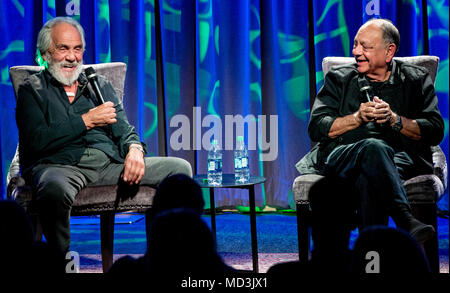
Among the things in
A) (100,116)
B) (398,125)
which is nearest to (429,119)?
(398,125)

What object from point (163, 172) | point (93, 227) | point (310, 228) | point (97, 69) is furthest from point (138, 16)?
point (310, 228)

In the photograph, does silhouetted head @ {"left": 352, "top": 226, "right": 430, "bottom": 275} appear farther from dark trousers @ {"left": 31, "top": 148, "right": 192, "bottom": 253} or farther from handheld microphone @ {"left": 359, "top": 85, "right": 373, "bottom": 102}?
handheld microphone @ {"left": 359, "top": 85, "right": 373, "bottom": 102}

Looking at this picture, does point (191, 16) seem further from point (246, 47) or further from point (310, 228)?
point (310, 228)

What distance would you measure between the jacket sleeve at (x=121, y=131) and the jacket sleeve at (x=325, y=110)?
76cm

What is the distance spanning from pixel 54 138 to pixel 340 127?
1197 mm

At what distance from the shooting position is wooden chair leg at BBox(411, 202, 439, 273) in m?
1.91

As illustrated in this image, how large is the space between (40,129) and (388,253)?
1.55 metres

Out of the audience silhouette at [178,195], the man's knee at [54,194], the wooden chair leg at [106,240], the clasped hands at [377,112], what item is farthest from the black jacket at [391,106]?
the man's knee at [54,194]

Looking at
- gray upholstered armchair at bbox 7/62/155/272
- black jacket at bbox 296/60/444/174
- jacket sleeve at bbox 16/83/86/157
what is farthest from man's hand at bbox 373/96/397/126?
jacket sleeve at bbox 16/83/86/157

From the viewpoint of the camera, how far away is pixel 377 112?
6.53 ft

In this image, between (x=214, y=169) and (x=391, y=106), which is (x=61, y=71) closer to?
(x=214, y=169)

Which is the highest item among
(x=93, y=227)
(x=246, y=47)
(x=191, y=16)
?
(x=191, y=16)

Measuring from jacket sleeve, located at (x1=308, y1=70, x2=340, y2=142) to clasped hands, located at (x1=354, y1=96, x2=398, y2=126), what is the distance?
0.15m
